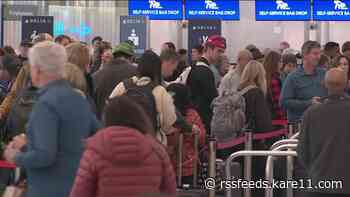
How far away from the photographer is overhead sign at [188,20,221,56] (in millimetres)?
19453

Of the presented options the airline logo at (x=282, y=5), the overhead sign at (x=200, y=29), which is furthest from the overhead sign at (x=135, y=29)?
the airline logo at (x=282, y=5)

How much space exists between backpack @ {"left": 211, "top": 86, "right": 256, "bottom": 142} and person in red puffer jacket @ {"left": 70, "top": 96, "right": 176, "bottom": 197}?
15.1ft

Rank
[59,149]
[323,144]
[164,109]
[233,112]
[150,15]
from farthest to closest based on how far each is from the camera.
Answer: [150,15], [233,112], [164,109], [323,144], [59,149]

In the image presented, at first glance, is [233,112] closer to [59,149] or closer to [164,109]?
[164,109]

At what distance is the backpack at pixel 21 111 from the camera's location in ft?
22.7

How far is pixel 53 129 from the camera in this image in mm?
5438

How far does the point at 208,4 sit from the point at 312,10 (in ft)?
7.58

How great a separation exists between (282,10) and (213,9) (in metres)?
1.54

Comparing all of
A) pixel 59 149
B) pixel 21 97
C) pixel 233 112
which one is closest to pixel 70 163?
pixel 59 149

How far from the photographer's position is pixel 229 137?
9.57 meters

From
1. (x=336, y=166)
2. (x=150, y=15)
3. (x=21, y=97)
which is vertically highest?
(x=150, y=15)

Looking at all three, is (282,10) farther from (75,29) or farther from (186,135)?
(186,135)

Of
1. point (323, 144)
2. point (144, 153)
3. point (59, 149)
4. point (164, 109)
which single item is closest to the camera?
point (144, 153)

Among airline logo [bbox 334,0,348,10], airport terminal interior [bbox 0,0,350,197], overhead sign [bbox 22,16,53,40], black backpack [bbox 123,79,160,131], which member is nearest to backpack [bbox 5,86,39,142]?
airport terminal interior [bbox 0,0,350,197]
